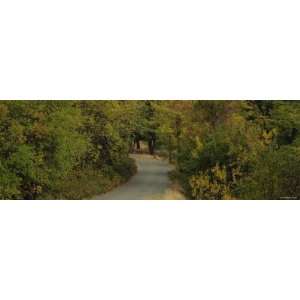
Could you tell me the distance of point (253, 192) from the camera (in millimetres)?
11125

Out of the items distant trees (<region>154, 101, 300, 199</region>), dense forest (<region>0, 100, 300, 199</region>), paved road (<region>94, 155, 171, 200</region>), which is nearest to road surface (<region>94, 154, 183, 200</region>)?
paved road (<region>94, 155, 171, 200</region>)

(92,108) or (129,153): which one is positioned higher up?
(92,108)

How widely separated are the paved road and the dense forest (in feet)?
0.44

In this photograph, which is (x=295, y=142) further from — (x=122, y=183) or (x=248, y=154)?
(x=122, y=183)

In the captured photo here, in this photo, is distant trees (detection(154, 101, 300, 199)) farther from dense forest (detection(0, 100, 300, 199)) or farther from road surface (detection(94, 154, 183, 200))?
road surface (detection(94, 154, 183, 200))

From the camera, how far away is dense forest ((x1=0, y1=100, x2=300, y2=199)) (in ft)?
36.6

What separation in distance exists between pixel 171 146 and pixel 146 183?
76cm

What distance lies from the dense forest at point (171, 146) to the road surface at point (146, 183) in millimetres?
134

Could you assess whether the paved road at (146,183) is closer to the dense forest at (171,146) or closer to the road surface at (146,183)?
the road surface at (146,183)

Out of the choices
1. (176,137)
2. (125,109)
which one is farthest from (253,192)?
(125,109)

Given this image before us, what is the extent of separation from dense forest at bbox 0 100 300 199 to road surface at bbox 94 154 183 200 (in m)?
0.13

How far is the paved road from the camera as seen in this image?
11.2 meters

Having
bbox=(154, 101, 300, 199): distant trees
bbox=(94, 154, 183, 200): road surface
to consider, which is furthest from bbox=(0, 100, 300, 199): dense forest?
bbox=(94, 154, 183, 200): road surface
